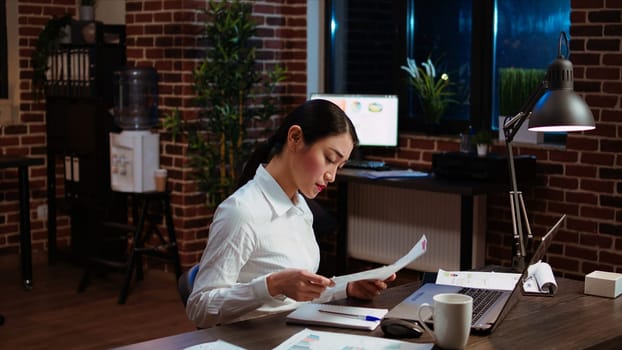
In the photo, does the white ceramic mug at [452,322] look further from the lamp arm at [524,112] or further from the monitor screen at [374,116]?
the monitor screen at [374,116]

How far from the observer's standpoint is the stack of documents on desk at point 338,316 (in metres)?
2.20

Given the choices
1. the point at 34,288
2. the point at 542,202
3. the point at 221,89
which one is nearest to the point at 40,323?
the point at 34,288

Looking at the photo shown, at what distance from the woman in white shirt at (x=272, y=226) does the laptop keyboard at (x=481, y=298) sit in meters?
0.24

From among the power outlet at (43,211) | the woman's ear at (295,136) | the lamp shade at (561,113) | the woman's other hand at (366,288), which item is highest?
the lamp shade at (561,113)

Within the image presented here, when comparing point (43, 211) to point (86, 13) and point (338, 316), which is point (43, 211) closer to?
point (86, 13)

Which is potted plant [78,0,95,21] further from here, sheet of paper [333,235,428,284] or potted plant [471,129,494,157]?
sheet of paper [333,235,428,284]

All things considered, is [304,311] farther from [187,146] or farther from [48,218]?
[48,218]

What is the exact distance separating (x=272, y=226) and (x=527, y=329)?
2.38 ft

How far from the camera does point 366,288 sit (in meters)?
2.47

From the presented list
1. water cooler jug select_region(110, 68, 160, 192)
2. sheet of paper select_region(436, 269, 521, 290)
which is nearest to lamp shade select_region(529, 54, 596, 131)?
sheet of paper select_region(436, 269, 521, 290)

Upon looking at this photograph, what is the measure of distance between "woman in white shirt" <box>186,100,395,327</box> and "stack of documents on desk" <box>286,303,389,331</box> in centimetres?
6

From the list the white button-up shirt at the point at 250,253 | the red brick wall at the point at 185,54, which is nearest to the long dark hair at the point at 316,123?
the white button-up shirt at the point at 250,253

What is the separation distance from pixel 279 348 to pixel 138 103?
386 centimetres

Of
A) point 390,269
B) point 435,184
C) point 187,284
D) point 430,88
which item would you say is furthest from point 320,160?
point 430,88
